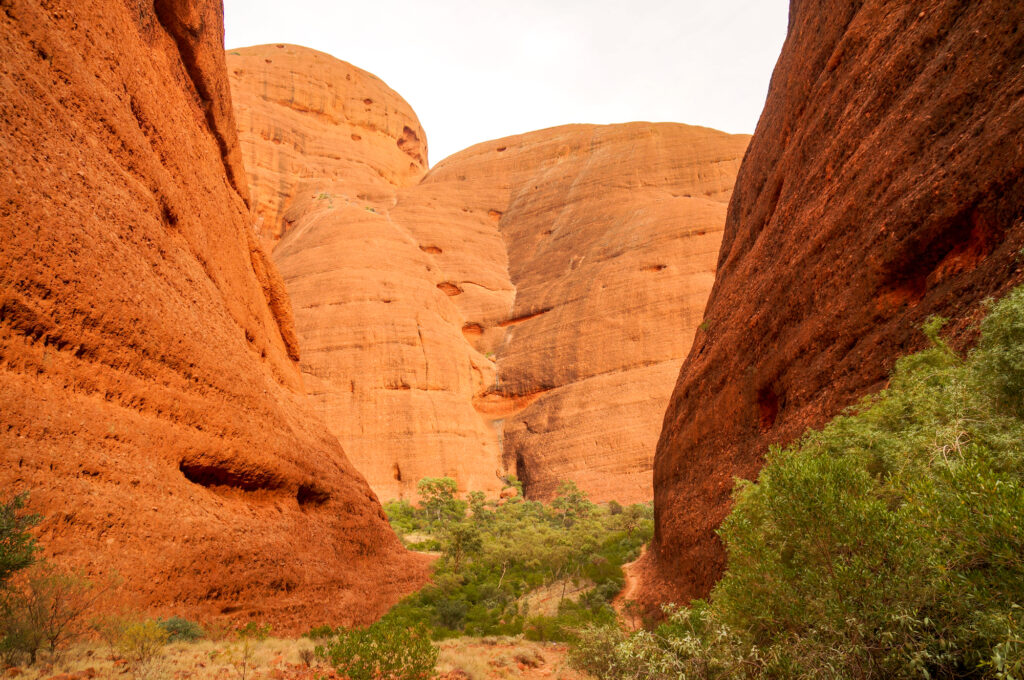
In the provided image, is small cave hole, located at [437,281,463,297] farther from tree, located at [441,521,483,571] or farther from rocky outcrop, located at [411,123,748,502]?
tree, located at [441,521,483,571]

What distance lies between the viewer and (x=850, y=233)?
27.7ft

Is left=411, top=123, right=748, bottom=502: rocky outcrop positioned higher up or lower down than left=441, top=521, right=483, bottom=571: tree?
higher up

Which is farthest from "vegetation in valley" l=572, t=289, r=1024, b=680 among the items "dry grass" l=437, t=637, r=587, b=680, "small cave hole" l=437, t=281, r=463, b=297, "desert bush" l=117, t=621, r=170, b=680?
"small cave hole" l=437, t=281, r=463, b=297

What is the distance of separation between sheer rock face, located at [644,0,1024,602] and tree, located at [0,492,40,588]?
361 inches

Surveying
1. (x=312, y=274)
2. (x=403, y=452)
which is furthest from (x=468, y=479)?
(x=312, y=274)

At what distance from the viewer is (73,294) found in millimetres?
7723

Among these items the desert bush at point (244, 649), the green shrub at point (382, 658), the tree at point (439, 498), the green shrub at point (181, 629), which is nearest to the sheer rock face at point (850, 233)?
the green shrub at point (382, 658)

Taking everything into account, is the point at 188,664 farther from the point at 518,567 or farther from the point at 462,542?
the point at 518,567

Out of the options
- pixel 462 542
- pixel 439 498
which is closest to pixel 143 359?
pixel 462 542

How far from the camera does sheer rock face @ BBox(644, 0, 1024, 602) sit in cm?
639

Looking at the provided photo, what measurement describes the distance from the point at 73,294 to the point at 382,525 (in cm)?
1057

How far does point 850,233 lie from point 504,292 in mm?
43597

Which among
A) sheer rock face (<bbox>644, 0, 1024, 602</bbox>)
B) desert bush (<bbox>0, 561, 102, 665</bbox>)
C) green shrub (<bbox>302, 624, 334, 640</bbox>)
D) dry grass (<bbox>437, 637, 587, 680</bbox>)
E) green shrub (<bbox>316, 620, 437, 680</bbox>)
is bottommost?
dry grass (<bbox>437, 637, 587, 680</bbox>)

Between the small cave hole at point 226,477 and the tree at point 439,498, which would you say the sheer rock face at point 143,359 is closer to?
the small cave hole at point 226,477
